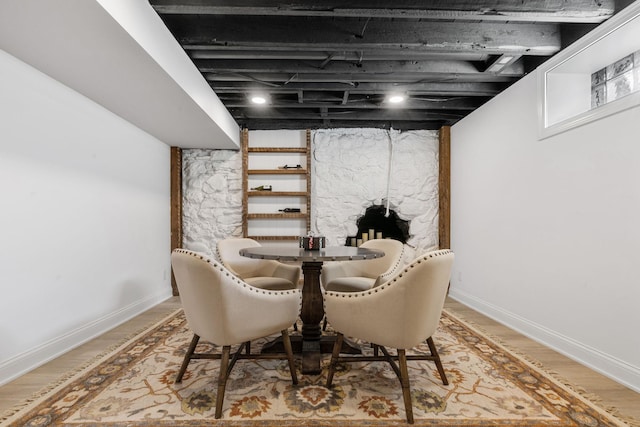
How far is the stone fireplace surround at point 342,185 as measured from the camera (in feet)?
13.4

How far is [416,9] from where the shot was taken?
74.7 inches

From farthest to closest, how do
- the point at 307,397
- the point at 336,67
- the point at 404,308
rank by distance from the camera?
the point at 336,67 → the point at 307,397 → the point at 404,308

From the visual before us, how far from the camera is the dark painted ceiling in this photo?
188 cm

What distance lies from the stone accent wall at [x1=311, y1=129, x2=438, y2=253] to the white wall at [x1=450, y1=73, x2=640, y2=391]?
0.63m

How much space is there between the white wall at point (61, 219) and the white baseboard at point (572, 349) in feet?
12.1

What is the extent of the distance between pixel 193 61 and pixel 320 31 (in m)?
1.13

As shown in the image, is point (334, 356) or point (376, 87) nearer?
point (334, 356)

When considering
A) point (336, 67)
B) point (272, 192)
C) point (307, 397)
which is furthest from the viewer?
point (272, 192)

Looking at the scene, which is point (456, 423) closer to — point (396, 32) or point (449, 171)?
point (396, 32)

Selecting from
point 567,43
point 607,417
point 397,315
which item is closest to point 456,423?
point 397,315

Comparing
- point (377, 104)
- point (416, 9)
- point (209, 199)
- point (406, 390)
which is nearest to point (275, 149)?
point (209, 199)

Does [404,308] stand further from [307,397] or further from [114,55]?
[114,55]

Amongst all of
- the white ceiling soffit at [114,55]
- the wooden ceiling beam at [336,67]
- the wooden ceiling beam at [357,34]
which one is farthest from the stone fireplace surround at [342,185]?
the wooden ceiling beam at [357,34]

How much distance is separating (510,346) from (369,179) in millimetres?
2477
